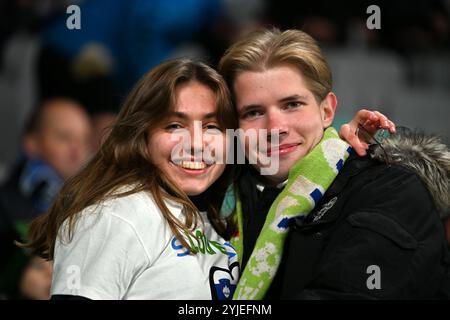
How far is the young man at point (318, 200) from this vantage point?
2.32 metres

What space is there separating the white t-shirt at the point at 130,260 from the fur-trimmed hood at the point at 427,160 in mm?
665

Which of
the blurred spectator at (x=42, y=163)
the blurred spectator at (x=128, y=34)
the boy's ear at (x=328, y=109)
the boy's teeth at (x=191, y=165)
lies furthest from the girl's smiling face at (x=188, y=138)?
the blurred spectator at (x=128, y=34)

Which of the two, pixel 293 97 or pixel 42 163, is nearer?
pixel 293 97

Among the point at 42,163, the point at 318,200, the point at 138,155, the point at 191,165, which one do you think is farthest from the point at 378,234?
the point at 42,163

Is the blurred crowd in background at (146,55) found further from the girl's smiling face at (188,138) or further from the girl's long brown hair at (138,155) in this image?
the girl's smiling face at (188,138)

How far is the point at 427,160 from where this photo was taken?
266 cm

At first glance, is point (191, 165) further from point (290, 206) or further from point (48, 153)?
point (48, 153)

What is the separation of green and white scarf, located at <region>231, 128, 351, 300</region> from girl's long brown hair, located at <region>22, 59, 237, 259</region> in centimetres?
25

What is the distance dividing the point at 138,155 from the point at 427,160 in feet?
3.06

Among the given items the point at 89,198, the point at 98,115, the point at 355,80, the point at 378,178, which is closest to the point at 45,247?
the point at 89,198

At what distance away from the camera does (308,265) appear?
251 centimetres

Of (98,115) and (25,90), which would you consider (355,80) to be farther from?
(25,90)

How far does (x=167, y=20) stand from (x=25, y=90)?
1.22 meters

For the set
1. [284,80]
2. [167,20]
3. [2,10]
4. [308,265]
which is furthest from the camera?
[2,10]
